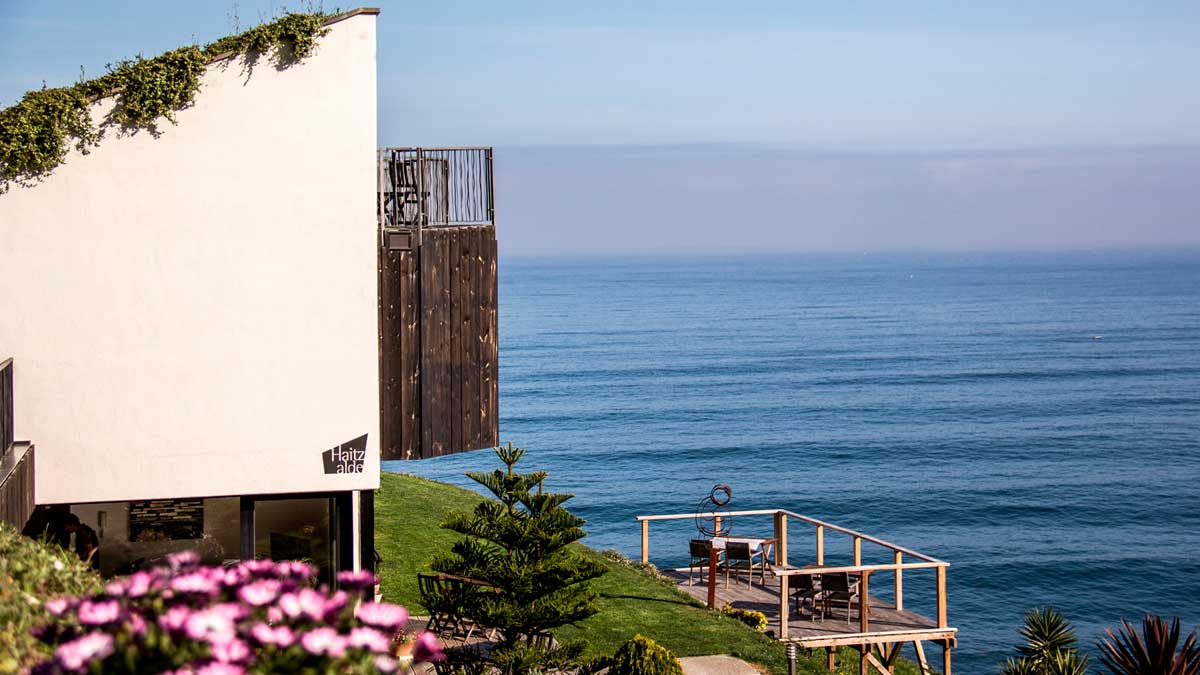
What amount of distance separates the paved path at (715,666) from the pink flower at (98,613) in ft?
32.2

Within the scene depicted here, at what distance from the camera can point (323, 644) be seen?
3.16m

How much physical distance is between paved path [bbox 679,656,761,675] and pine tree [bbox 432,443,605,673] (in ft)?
6.23

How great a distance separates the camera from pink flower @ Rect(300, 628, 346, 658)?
3154 mm

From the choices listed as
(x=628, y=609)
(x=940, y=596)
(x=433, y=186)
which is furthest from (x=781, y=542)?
(x=433, y=186)

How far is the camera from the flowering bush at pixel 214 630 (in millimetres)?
3095

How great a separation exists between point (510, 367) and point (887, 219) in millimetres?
113228

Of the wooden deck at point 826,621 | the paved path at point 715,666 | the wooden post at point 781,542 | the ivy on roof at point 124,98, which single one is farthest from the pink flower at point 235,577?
the wooden post at point 781,542

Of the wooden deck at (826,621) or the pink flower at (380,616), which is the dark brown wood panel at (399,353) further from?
the pink flower at (380,616)

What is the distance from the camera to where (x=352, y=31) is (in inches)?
378

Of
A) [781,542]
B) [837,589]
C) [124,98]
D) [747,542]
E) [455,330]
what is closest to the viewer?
[124,98]

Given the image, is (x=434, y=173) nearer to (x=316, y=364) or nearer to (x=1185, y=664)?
(x=316, y=364)

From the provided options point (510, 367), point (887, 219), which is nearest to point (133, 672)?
point (510, 367)

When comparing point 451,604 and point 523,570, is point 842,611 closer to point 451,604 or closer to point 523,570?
point 523,570

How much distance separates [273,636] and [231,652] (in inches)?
5.6
